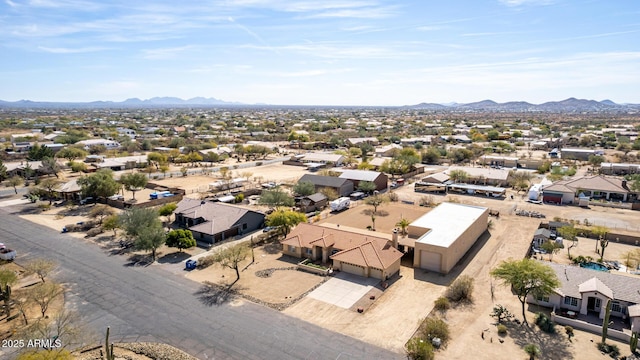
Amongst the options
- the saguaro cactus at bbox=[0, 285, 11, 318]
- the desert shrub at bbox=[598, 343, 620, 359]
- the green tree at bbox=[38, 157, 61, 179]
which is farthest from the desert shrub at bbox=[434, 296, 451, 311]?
the green tree at bbox=[38, 157, 61, 179]

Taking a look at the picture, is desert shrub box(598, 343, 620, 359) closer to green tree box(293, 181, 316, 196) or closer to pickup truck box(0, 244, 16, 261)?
green tree box(293, 181, 316, 196)

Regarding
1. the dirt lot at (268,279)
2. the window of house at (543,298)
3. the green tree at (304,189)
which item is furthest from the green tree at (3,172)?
the window of house at (543,298)

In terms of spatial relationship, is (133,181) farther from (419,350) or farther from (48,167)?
(419,350)

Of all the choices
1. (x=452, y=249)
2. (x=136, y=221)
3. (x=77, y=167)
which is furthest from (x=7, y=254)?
(x=77, y=167)

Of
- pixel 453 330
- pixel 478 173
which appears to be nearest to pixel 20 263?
pixel 453 330

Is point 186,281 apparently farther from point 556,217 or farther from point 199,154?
point 199,154

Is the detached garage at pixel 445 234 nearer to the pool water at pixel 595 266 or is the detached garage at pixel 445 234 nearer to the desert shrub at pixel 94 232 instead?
the pool water at pixel 595 266
